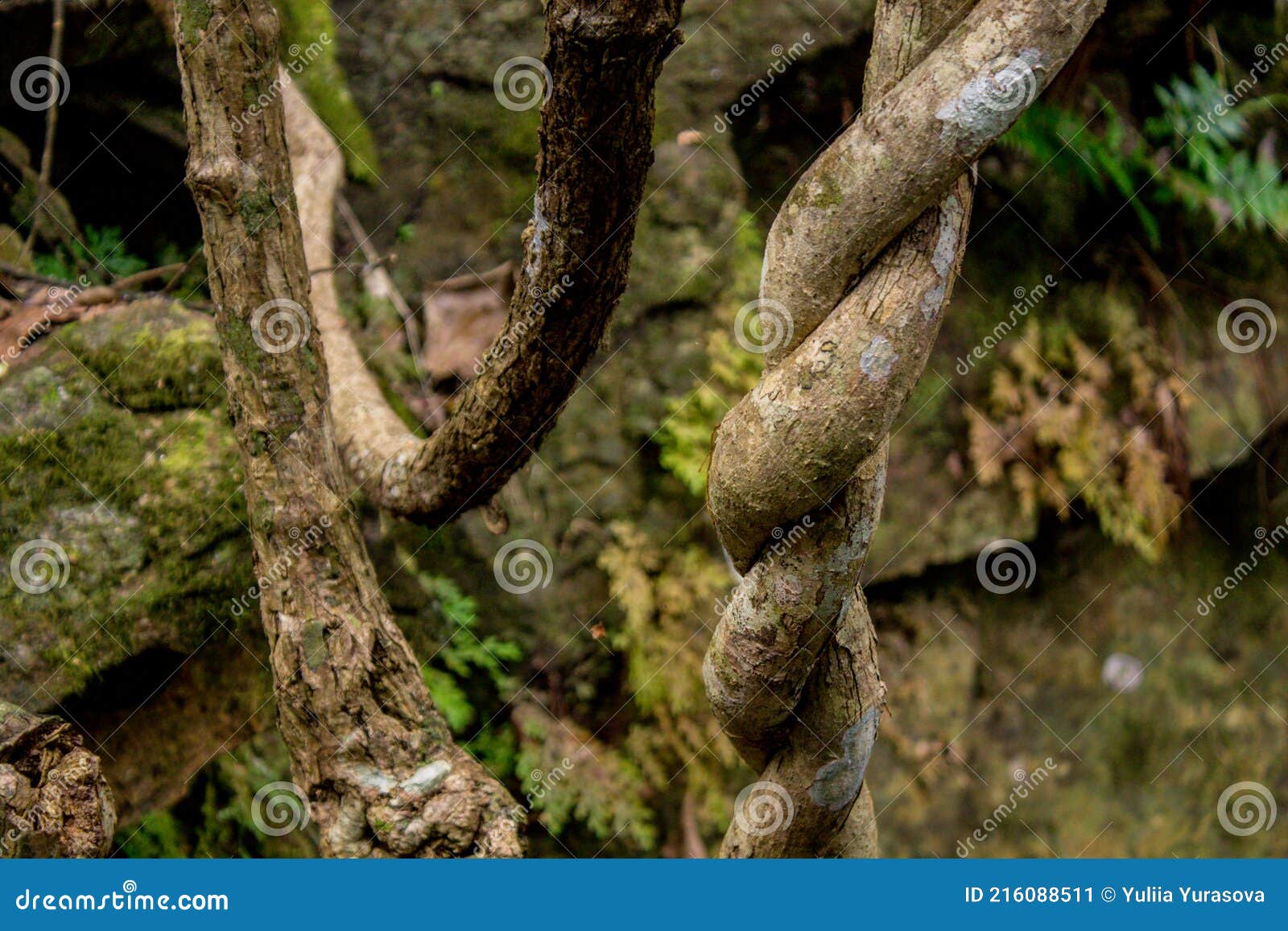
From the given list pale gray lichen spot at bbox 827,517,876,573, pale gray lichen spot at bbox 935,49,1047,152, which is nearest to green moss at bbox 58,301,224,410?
pale gray lichen spot at bbox 827,517,876,573

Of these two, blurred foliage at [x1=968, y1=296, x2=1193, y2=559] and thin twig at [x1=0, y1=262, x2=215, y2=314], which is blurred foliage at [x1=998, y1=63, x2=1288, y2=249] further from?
thin twig at [x1=0, y1=262, x2=215, y2=314]

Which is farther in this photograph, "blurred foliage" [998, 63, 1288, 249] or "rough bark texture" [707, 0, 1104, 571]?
"blurred foliage" [998, 63, 1288, 249]

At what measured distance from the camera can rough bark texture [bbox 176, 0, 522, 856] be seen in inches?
83.5

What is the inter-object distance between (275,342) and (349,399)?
3.06ft

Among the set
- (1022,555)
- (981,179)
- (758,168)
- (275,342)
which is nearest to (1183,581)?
(1022,555)

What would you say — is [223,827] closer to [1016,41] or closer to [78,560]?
[78,560]

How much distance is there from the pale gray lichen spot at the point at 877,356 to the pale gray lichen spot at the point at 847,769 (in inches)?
34.5

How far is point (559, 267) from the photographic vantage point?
2.07 metres

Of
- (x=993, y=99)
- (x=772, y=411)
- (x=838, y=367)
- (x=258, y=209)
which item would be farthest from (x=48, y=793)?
(x=993, y=99)

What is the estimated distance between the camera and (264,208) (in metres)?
2.27

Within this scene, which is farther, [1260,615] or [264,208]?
[1260,615]

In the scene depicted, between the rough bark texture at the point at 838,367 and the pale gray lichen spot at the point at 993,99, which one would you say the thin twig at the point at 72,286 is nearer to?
the rough bark texture at the point at 838,367

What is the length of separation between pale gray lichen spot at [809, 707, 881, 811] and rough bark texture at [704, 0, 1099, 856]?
0.61 ft

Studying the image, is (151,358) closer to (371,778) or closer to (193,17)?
(193,17)
